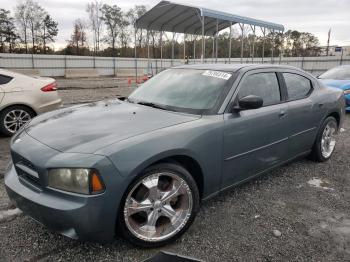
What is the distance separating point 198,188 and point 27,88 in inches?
186

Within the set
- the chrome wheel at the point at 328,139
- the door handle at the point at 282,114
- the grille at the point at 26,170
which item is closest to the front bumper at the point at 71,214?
the grille at the point at 26,170

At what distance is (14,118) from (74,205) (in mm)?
4610

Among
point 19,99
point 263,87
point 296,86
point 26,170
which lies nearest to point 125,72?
point 19,99

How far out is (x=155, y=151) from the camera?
90.6 inches

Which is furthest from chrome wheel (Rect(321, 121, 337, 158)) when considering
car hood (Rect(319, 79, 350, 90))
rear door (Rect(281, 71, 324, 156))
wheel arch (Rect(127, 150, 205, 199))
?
car hood (Rect(319, 79, 350, 90))

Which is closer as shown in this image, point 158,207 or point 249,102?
point 158,207

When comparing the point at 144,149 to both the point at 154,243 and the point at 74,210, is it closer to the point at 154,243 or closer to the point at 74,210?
the point at 74,210

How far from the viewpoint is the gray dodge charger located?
2092 mm

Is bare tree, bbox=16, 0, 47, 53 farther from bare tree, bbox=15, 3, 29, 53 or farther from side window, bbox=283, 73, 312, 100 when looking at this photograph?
side window, bbox=283, 73, 312, 100

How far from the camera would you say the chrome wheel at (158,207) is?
7.71ft

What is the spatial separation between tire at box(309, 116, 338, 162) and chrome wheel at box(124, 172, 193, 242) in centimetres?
280

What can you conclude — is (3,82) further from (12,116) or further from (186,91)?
(186,91)

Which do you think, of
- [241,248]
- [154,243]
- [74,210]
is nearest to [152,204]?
[154,243]

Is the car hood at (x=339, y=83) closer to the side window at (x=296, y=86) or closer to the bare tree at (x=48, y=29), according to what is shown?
the side window at (x=296, y=86)
